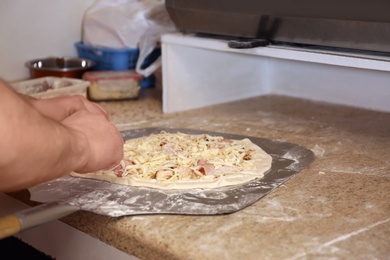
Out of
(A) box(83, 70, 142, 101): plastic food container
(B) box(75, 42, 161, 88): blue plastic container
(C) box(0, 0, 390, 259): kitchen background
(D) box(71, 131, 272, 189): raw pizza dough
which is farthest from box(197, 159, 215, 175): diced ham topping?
(B) box(75, 42, 161, 88): blue plastic container

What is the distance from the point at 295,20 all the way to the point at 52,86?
88 cm

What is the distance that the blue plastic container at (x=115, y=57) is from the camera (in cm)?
202

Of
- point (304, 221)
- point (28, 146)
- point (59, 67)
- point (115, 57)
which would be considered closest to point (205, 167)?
point (304, 221)

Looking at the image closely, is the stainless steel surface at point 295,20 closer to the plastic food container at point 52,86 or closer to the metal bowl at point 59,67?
the plastic food container at point 52,86

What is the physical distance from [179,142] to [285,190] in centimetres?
35

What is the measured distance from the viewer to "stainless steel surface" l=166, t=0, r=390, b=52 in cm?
118

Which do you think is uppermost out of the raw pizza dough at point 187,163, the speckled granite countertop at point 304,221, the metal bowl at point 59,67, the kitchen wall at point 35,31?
the kitchen wall at point 35,31

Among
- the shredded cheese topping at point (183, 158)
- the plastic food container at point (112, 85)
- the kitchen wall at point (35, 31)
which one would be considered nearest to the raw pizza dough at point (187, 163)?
the shredded cheese topping at point (183, 158)

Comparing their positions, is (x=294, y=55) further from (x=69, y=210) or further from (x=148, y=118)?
(x=69, y=210)

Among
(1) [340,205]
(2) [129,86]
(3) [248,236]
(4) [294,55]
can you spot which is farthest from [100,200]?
(2) [129,86]

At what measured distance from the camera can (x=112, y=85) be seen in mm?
1895

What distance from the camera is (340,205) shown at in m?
1.02

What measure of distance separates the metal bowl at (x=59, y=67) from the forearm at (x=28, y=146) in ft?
3.76

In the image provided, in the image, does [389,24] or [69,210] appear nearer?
[69,210]
